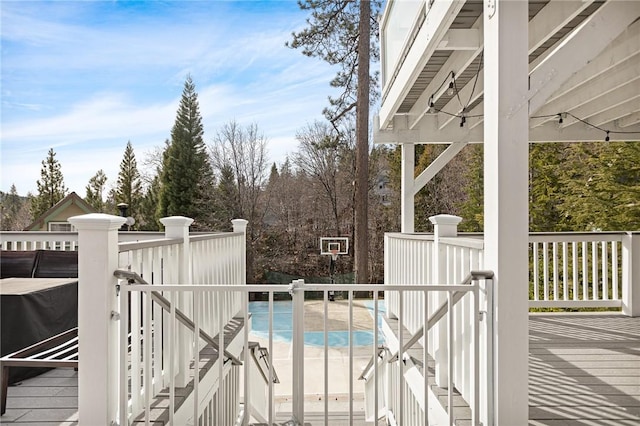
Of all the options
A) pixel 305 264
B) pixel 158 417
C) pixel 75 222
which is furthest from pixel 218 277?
pixel 305 264

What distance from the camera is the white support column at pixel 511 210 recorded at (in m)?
2.36

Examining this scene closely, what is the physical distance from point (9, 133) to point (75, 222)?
19.0 m

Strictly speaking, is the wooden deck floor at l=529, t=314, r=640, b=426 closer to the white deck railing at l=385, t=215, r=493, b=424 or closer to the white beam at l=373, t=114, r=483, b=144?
the white deck railing at l=385, t=215, r=493, b=424

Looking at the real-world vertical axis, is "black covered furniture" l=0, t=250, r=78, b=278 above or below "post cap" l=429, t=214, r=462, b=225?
below

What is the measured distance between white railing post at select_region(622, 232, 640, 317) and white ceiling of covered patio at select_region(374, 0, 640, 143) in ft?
4.95

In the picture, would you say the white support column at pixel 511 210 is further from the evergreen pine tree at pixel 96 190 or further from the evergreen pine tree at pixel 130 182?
the evergreen pine tree at pixel 96 190

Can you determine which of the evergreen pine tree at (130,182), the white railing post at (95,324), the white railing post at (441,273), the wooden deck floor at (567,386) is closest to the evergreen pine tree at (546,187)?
the wooden deck floor at (567,386)

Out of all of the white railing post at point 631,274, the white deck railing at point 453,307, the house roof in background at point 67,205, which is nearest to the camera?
the white deck railing at point 453,307

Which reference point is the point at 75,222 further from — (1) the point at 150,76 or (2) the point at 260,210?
(1) the point at 150,76

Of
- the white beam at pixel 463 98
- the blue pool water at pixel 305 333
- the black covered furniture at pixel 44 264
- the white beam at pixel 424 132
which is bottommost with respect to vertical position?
the blue pool water at pixel 305 333

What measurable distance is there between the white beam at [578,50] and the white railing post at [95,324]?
231 cm

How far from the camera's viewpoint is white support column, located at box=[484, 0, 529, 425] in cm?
236

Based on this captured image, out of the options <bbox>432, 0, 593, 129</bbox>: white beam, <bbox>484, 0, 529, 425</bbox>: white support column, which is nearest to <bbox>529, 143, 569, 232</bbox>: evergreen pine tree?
<bbox>432, 0, 593, 129</bbox>: white beam

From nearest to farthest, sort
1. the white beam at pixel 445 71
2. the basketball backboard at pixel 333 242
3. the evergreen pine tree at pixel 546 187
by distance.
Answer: the white beam at pixel 445 71, the evergreen pine tree at pixel 546 187, the basketball backboard at pixel 333 242
